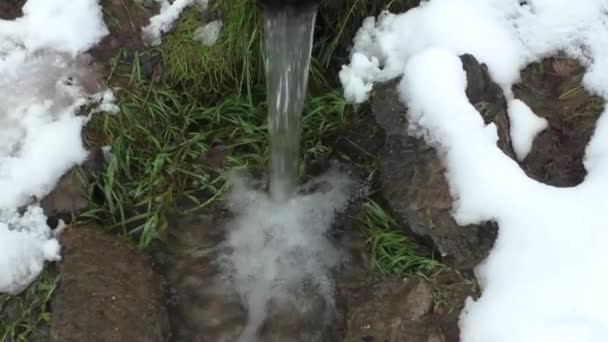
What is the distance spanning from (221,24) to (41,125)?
2.60ft

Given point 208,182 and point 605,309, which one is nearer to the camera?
point 605,309

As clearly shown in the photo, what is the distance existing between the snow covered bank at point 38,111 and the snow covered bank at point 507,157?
1.04 meters

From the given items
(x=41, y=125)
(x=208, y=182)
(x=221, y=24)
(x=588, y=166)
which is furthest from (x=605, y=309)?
(x=41, y=125)

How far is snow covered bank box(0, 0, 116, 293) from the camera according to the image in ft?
7.26

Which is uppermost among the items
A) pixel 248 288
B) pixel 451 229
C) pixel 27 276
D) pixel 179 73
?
pixel 179 73

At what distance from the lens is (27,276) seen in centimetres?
218

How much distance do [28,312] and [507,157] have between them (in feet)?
5.55

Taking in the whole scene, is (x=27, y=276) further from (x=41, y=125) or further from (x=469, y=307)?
(x=469, y=307)

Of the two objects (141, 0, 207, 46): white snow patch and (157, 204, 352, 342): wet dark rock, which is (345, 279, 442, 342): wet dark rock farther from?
(141, 0, 207, 46): white snow patch

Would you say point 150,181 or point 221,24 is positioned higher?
point 221,24

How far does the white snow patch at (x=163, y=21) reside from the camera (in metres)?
2.61

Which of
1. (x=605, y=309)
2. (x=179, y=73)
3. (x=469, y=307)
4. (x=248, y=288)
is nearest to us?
(x=605, y=309)

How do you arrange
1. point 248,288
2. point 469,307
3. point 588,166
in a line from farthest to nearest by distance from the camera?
point 248,288
point 588,166
point 469,307

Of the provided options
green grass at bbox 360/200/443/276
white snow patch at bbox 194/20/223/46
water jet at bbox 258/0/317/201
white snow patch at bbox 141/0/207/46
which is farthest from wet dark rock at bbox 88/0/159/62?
green grass at bbox 360/200/443/276
